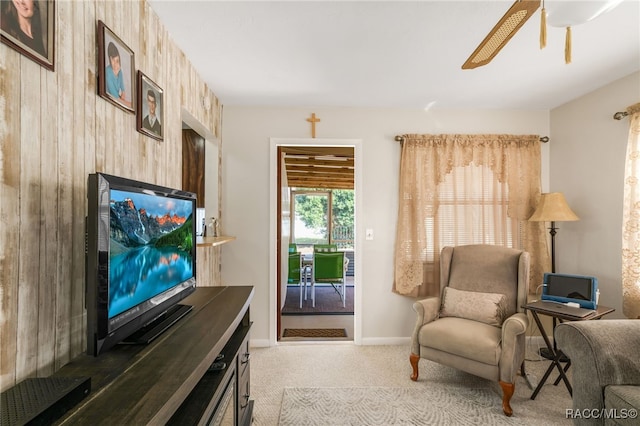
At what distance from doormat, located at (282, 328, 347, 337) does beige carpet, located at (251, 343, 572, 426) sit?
11.5 inches

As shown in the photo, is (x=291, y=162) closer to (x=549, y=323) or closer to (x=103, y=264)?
(x=549, y=323)

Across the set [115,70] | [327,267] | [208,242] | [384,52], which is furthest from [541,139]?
[115,70]

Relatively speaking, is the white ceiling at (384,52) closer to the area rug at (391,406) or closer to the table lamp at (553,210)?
the table lamp at (553,210)

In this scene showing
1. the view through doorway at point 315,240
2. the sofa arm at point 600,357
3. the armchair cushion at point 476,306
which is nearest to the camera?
the sofa arm at point 600,357

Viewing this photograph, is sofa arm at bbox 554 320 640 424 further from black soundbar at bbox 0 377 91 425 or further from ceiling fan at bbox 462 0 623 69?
black soundbar at bbox 0 377 91 425

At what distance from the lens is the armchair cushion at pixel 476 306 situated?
2.39m

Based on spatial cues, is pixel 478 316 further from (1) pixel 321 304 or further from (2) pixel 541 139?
Answer: (1) pixel 321 304

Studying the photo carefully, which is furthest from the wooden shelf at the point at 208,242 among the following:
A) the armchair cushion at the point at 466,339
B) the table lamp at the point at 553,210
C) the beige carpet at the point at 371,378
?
the table lamp at the point at 553,210

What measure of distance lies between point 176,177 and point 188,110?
54cm

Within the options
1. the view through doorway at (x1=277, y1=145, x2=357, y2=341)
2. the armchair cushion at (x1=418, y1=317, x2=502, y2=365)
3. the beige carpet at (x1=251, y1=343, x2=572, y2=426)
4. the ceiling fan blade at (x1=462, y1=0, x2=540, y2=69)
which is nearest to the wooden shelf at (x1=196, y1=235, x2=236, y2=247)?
the view through doorway at (x1=277, y1=145, x2=357, y2=341)

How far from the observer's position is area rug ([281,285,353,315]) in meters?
A: 4.25

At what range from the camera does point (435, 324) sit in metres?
2.38

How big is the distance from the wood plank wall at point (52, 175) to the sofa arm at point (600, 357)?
2297mm

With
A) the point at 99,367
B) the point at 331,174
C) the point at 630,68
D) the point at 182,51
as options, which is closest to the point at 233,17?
the point at 182,51
